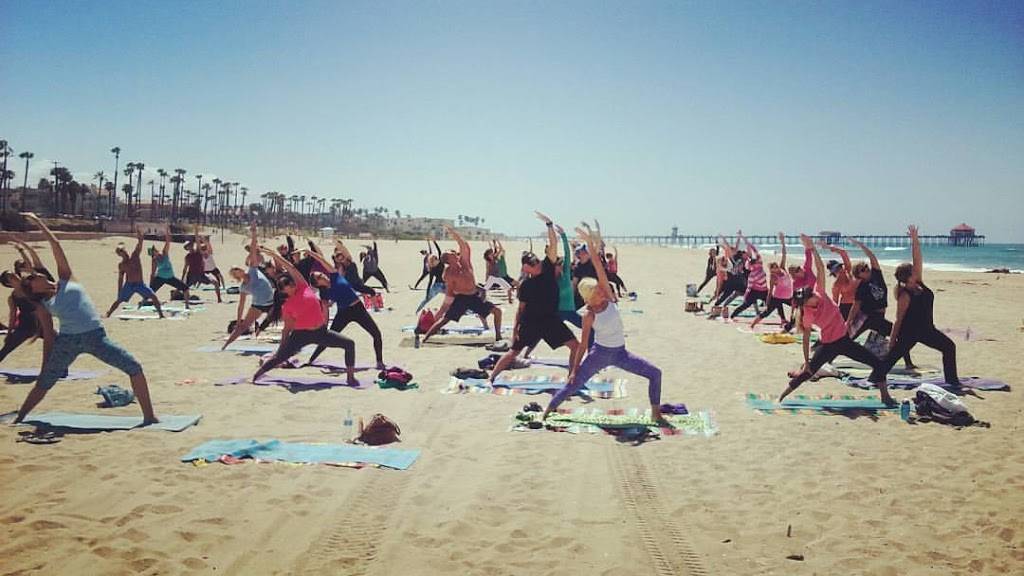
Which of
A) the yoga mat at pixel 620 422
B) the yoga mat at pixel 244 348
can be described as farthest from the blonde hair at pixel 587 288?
the yoga mat at pixel 244 348

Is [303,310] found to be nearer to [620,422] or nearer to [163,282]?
[620,422]

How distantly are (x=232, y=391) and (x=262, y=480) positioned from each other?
323 cm

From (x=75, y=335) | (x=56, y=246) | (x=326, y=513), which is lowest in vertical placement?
(x=326, y=513)

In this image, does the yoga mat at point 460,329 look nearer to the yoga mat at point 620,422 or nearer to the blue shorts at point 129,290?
the blue shorts at point 129,290

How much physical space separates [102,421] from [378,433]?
9.24 feet

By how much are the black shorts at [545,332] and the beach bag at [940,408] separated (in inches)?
155

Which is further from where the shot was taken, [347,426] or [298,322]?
[298,322]

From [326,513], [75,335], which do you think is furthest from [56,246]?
[326,513]

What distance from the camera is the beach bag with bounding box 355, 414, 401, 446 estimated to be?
20.5 feet

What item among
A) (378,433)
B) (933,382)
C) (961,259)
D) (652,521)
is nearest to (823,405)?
(933,382)

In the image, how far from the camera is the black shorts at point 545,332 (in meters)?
8.36

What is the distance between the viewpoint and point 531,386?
28.6ft

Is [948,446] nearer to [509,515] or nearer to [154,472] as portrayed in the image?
[509,515]

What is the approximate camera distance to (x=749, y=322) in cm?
1522
